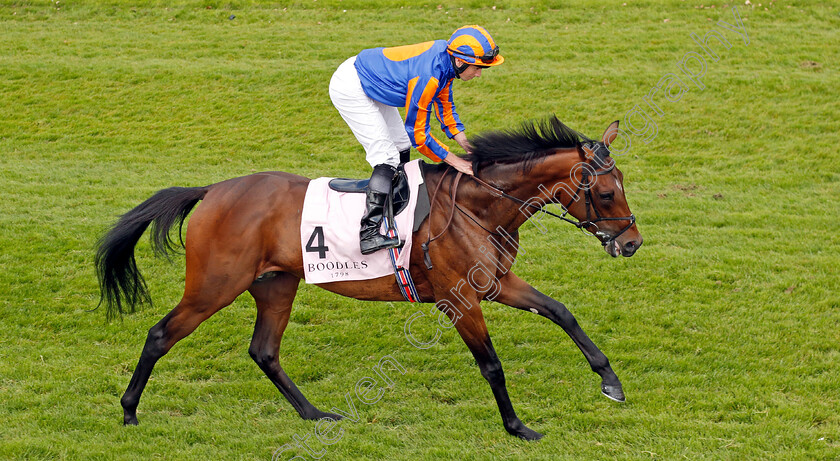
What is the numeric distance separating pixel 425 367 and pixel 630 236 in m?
2.04

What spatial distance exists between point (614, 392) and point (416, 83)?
2414mm

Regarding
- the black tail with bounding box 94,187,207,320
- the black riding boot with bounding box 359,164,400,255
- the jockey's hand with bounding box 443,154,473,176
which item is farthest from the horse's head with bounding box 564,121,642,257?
the black tail with bounding box 94,187,207,320

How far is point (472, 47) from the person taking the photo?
472cm

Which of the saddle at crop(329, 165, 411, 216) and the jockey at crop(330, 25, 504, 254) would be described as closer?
the jockey at crop(330, 25, 504, 254)

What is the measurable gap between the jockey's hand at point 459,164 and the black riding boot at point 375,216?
1.33 feet

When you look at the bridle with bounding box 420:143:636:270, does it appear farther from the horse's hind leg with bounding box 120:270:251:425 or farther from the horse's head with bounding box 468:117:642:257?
the horse's hind leg with bounding box 120:270:251:425

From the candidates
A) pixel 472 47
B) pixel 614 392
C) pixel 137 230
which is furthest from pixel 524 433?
pixel 137 230

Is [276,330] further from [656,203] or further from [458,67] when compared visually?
[656,203]

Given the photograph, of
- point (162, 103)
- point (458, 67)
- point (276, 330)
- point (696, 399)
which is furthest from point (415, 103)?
point (162, 103)

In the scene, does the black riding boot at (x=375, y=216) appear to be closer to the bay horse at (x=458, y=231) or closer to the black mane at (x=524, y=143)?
the bay horse at (x=458, y=231)

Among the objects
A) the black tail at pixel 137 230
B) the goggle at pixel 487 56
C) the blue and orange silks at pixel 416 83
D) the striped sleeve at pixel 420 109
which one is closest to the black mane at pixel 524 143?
the blue and orange silks at pixel 416 83

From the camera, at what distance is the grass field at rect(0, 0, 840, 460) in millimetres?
5074

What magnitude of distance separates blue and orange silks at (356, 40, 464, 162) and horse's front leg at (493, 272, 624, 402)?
1022 mm

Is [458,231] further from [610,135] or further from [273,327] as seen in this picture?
[273,327]
